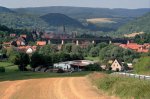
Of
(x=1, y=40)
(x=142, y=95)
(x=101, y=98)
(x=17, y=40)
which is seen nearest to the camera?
(x=142, y=95)

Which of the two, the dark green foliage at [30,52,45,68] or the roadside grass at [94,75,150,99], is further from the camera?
the dark green foliage at [30,52,45,68]

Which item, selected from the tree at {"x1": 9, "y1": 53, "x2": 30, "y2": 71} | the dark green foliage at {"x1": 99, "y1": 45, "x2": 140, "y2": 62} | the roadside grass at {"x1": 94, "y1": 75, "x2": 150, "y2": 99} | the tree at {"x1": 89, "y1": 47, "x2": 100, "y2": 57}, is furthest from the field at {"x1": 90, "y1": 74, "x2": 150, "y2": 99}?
the tree at {"x1": 89, "y1": 47, "x2": 100, "y2": 57}

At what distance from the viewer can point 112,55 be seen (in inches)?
5084

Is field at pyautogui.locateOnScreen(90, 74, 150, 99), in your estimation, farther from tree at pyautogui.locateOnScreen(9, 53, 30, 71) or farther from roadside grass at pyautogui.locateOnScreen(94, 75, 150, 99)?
tree at pyautogui.locateOnScreen(9, 53, 30, 71)

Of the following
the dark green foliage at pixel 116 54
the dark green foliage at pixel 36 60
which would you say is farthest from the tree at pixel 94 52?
the dark green foliage at pixel 36 60

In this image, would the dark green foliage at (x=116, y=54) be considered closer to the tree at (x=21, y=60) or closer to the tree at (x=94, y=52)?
the tree at (x=94, y=52)

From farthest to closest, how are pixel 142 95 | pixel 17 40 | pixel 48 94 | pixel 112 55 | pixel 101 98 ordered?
pixel 17 40 → pixel 112 55 → pixel 48 94 → pixel 101 98 → pixel 142 95

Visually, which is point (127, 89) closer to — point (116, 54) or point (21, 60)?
point (21, 60)

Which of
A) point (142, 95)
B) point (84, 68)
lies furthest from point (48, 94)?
point (84, 68)

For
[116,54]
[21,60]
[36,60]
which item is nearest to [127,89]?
[21,60]

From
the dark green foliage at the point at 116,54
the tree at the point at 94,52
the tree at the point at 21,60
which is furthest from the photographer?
the tree at the point at 94,52

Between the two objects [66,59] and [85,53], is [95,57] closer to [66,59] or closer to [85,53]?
[85,53]

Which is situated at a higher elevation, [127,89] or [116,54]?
[127,89]

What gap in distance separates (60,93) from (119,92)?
4.02m
